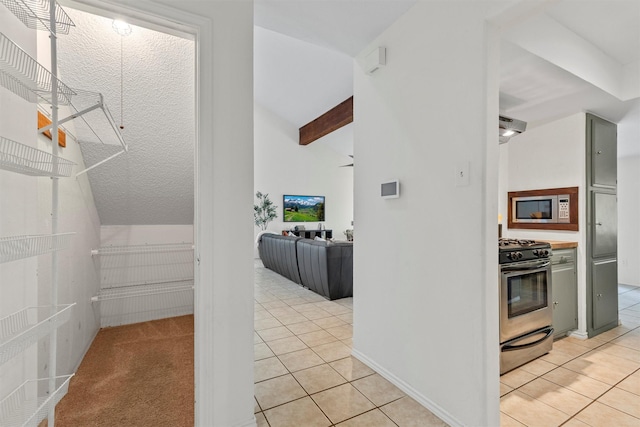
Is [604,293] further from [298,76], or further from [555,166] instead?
[298,76]

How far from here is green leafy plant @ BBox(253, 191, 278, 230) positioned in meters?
7.61

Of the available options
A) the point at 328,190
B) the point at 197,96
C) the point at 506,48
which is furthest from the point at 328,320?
the point at 328,190

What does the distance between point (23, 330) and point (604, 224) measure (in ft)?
A: 15.1

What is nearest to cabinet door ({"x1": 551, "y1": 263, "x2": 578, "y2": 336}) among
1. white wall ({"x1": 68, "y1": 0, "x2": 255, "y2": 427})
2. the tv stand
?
white wall ({"x1": 68, "y1": 0, "x2": 255, "y2": 427})

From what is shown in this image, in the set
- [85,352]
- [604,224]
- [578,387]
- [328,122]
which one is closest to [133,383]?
[85,352]

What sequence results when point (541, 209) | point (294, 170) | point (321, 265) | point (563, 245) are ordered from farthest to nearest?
point (294, 170) < point (321, 265) < point (541, 209) < point (563, 245)

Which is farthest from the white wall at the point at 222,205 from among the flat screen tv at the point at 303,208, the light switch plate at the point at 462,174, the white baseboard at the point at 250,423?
the flat screen tv at the point at 303,208

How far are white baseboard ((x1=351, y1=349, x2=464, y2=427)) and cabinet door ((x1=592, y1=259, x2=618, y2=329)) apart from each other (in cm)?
237

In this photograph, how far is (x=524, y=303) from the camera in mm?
2334

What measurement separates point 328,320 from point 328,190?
19.0 feet

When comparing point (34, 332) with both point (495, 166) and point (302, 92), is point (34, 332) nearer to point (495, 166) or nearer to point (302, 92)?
point (495, 166)

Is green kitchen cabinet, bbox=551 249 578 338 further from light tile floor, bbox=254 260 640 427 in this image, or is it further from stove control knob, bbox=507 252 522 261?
stove control knob, bbox=507 252 522 261

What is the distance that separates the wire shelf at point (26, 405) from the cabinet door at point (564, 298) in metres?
3.48

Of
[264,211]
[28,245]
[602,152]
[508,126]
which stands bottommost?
[28,245]
